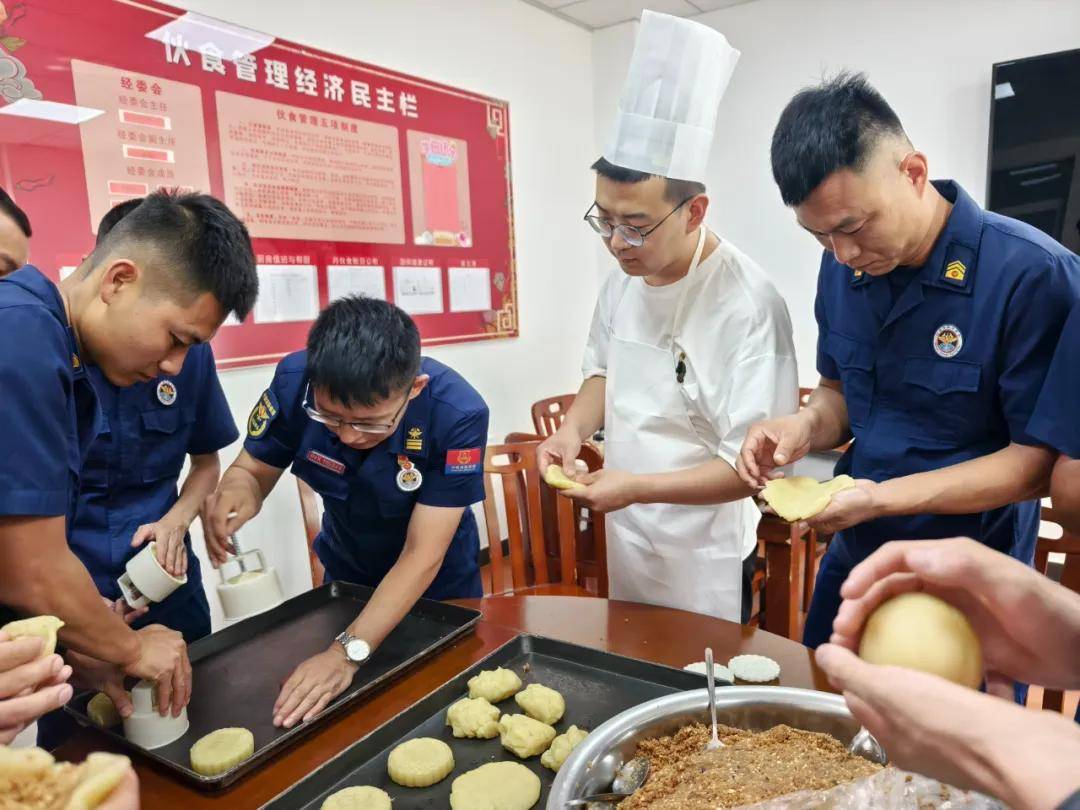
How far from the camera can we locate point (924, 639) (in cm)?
75

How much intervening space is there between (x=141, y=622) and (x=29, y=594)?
0.73 metres

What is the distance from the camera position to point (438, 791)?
1.10 metres

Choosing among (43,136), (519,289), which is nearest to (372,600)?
(43,136)

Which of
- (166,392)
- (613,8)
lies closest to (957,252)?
(166,392)

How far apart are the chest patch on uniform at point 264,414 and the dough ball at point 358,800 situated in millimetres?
1026

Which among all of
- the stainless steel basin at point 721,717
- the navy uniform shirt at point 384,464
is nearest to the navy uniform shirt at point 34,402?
the navy uniform shirt at point 384,464

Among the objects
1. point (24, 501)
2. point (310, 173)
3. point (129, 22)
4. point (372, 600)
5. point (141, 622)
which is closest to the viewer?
point (24, 501)

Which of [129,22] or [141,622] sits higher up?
[129,22]

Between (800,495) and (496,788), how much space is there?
2.63ft

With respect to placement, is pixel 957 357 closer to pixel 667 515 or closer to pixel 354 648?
pixel 667 515

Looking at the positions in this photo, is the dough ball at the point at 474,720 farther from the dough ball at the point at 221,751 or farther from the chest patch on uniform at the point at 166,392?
the chest patch on uniform at the point at 166,392

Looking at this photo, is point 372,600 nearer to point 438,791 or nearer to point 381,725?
point 381,725

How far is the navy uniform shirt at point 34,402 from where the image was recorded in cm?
102

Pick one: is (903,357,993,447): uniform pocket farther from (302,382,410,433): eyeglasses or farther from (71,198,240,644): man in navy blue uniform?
(71,198,240,644): man in navy blue uniform
